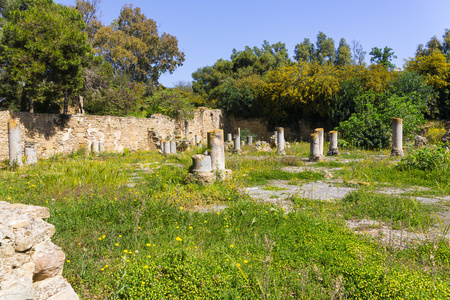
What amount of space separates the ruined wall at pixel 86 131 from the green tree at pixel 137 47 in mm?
15181

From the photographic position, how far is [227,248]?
3676 millimetres

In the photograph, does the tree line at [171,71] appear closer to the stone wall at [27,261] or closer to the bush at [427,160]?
the bush at [427,160]

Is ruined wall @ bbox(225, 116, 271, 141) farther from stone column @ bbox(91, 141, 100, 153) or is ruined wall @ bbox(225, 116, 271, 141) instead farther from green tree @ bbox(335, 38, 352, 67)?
green tree @ bbox(335, 38, 352, 67)

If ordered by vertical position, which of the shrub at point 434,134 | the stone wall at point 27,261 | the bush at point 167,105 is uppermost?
the bush at point 167,105

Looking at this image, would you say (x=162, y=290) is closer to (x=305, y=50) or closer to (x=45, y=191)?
(x=45, y=191)

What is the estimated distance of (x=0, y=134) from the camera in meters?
14.1

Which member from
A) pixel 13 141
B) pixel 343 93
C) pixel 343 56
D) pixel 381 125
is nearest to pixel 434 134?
pixel 381 125

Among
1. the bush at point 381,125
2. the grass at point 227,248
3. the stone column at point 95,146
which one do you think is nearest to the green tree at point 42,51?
the stone column at point 95,146

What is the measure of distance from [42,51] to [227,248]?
15082 millimetres

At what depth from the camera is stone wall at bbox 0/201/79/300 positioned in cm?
202

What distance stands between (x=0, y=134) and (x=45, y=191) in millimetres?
10375

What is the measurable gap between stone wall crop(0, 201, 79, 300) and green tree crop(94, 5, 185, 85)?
111 ft

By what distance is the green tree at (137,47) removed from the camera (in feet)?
110

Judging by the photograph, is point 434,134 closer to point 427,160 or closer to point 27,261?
point 427,160
